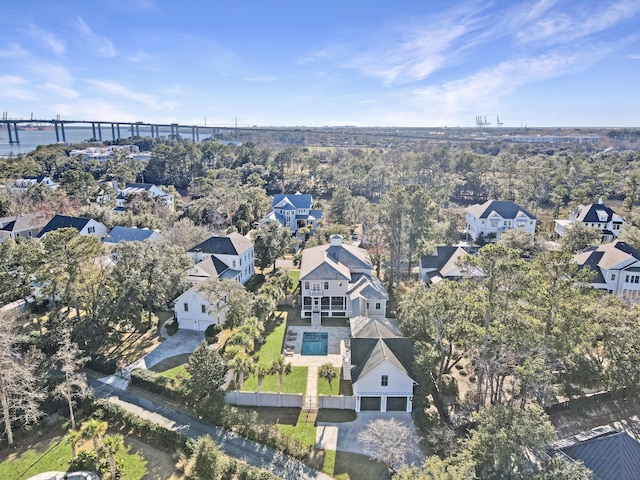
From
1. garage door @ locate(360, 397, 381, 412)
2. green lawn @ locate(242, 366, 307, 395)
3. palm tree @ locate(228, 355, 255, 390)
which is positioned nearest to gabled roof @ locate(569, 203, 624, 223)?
garage door @ locate(360, 397, 381, 412)

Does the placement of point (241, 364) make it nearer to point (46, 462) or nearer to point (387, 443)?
point (387, 443)

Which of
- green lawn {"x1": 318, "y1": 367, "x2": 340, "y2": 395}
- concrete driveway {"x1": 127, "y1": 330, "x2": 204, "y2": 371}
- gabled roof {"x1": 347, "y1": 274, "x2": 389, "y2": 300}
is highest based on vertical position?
gabled roof {"x1": 347, "y1": 274, "x2": 389, "y2": 300}

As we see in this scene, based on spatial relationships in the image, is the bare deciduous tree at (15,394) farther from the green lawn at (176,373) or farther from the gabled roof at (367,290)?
the gabled roof at (367,290)

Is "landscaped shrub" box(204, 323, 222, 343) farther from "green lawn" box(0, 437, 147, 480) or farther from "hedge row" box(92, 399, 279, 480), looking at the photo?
"green lawn" box(0, 437, 147, 480)

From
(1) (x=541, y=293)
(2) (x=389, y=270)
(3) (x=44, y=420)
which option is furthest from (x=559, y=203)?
(3) (x=44, y=420)

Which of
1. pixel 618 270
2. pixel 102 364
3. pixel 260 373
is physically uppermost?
pixel 618 270

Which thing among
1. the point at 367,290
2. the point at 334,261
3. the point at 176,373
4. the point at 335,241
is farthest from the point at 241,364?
the point at 335,241
